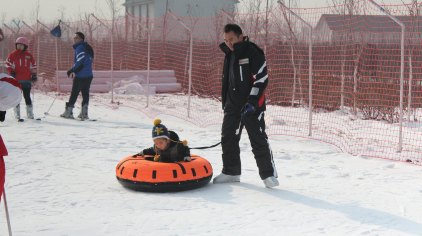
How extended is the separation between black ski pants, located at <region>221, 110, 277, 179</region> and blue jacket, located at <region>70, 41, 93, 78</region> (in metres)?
6.49

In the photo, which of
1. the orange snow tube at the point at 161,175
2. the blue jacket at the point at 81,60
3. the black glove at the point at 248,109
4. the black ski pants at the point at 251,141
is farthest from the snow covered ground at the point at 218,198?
the blue jacket at the point at 81,60

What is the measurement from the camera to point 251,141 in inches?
248

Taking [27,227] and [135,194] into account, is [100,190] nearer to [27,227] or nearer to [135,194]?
[135,194]

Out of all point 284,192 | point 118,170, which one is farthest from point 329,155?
point 118,170

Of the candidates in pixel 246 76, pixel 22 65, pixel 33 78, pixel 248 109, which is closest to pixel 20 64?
pixel 22 65

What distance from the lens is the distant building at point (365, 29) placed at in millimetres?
12711

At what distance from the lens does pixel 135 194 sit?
239 inches

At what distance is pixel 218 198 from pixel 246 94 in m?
1.17

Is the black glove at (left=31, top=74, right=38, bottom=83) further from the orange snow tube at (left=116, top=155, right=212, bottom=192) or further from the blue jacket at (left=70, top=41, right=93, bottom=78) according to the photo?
the orange snow tube at (left=116, top=155, right=212, bottom=192)

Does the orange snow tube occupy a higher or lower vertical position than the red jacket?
lower

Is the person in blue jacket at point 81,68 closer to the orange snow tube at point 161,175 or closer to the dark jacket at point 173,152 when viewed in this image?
the dark jacket at point 173,152

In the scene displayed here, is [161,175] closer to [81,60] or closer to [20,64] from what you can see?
[81,60]

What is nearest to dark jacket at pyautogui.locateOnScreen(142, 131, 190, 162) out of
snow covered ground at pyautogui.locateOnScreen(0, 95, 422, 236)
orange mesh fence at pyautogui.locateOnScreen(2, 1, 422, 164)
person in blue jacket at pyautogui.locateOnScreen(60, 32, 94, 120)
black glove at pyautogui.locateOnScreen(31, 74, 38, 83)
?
snow covered ground at pyautogui.locateOnScreen(0, 95, 422, 236)

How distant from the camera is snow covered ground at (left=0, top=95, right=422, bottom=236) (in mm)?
4906
